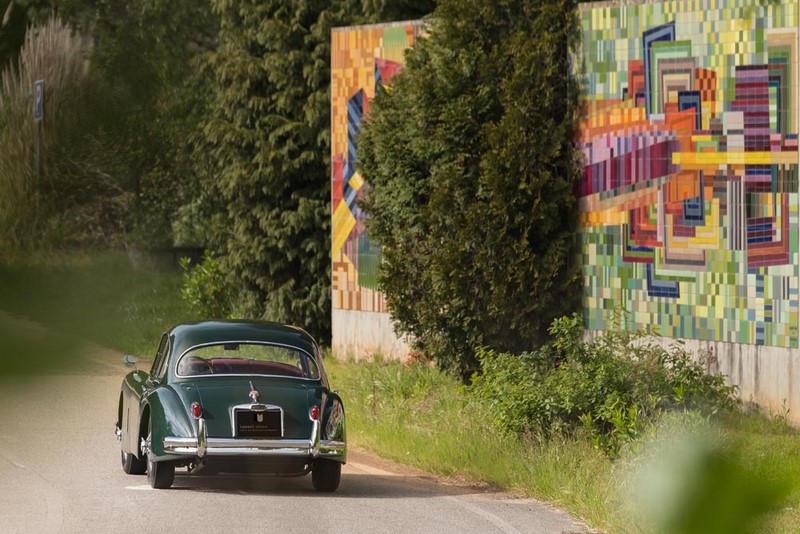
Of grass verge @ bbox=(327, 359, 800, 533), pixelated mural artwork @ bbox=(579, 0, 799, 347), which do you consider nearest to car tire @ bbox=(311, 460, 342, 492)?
grass verge @ bbox=(327, 359, 800, 533)

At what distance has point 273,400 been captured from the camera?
10.9m

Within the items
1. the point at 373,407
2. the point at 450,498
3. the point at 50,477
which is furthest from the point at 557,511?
the point at 373,407

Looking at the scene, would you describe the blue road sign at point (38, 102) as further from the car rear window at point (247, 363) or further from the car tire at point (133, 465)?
the car tire at point (133, 465)

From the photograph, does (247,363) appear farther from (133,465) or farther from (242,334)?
(133,465)

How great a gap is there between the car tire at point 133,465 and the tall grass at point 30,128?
429 inches

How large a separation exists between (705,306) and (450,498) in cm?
568

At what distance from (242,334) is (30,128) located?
11.0 meters

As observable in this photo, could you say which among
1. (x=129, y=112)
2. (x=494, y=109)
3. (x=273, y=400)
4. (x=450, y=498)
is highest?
(x=494, y=109)

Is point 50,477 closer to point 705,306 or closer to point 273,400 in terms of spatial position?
point 273,400

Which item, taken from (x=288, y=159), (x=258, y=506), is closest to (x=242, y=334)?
(x=258, y=506)

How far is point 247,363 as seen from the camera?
12.0 metres

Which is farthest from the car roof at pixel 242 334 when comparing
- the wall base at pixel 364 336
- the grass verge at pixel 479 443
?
the wall base at pixel 364 336

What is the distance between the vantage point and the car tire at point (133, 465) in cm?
1195

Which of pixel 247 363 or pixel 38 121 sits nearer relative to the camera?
pixel 38 121
